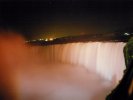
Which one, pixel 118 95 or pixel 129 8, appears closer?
pixel 118 95

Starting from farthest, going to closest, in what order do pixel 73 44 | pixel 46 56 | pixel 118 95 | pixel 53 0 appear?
pixel 53 0
pixel 46 56
pixel 73 44
pixel 118 95

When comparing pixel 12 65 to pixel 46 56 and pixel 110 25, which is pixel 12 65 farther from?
pixel 110 25

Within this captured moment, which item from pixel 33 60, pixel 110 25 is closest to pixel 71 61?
pixel 33 60

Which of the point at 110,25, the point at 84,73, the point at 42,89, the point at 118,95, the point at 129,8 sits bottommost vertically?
the point at 42,89

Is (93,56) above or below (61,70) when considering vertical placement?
above

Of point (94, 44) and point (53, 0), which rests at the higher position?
point (53, 0)

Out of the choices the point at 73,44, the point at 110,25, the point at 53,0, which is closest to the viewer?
the point at 73,44

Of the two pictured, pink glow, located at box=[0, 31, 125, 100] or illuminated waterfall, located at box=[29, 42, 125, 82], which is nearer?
illuminated waterfall, located at box=[29, 42, 125, 82]

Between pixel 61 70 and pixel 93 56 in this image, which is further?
pixel 61 70
